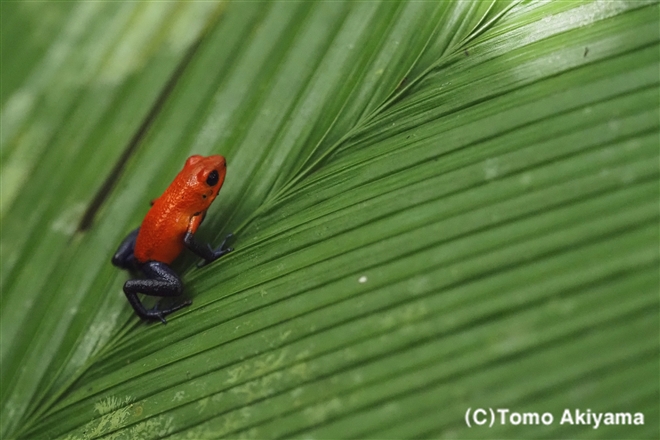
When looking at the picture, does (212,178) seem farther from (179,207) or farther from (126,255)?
(126,255)

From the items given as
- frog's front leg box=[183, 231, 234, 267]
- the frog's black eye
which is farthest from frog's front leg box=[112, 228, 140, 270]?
the frog's black eye

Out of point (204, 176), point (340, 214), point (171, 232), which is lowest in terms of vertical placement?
point (171, 232)

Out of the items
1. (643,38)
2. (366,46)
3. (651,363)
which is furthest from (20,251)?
(643,38)

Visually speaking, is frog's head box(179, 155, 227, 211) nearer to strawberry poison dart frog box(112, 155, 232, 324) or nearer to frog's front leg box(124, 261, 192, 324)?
strawberry poison dart frog box(112, 155, 232, 324)

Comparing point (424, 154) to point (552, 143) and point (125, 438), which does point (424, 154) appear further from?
point (125, 438)

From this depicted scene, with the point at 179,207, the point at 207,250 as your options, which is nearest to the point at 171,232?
the point at 179,207

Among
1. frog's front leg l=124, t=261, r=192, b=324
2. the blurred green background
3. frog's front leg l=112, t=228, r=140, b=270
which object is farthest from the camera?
frog's front leg l=112, t=228, r=140, b=270

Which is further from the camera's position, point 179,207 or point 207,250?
point 179,207

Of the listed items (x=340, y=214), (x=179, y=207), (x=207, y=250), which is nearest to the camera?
(x=340, y=214)
